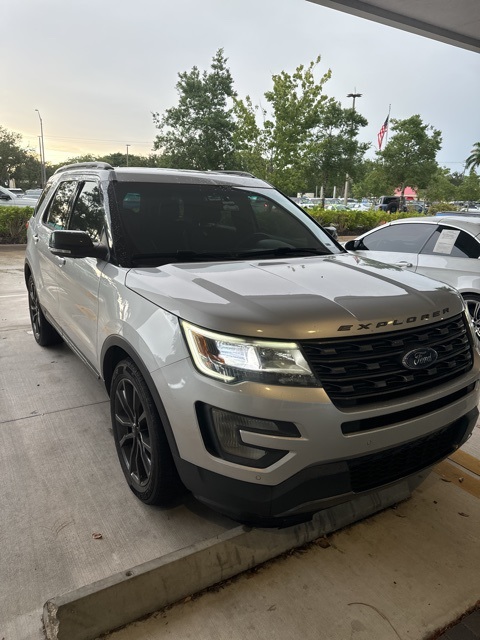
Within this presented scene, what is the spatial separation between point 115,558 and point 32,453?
1146 mm

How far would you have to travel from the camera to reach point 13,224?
13.6 meters

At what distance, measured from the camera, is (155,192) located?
3096 millimetres

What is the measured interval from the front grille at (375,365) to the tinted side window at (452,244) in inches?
143

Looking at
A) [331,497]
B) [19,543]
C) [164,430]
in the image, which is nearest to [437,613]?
[331,497]

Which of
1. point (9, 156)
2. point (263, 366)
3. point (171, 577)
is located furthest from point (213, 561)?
point (9, 156)

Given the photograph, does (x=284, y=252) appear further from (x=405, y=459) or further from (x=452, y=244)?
(x=452, y=244)

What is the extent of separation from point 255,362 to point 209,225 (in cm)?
153

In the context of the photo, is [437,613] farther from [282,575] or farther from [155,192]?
[155,192]

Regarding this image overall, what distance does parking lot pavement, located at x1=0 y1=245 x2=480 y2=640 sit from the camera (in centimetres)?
187

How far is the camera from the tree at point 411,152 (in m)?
26.8

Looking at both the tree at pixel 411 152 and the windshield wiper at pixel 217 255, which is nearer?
the windshield wiper at pixel 217 255

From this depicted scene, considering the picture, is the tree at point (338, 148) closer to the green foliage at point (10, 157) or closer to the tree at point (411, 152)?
the tree at point (411, 152)

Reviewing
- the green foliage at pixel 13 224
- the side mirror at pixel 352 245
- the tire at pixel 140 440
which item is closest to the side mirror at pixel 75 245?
the tire at pixel 140 440

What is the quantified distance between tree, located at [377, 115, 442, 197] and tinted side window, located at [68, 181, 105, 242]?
89.6 ft
